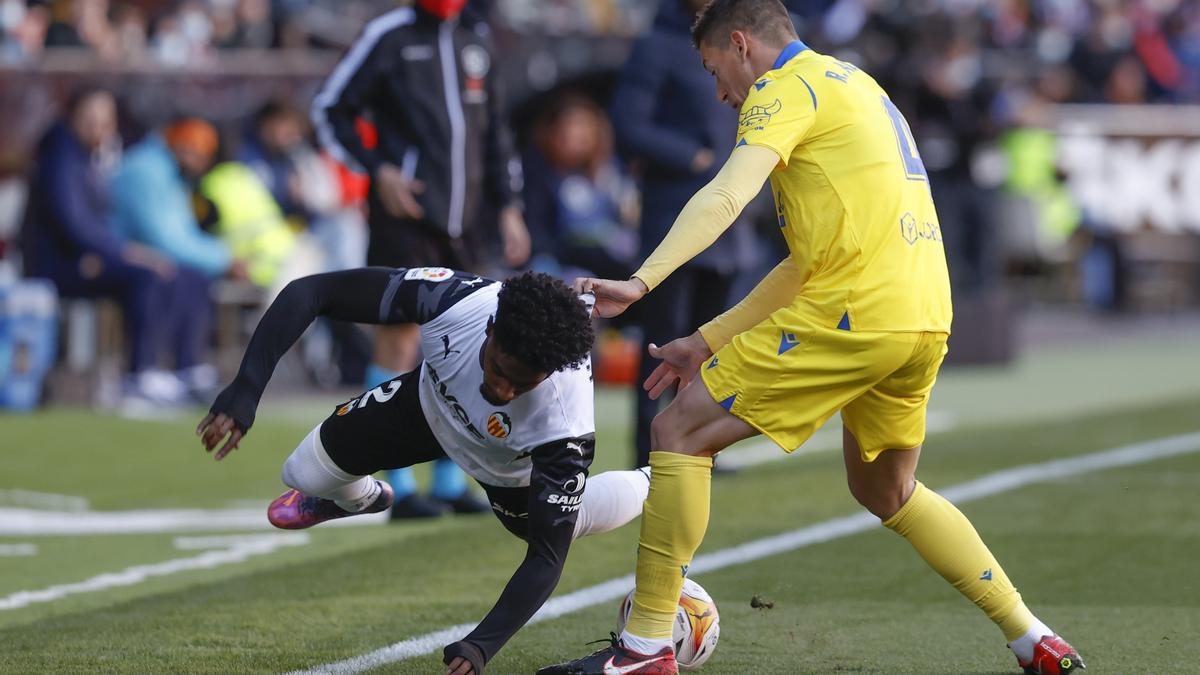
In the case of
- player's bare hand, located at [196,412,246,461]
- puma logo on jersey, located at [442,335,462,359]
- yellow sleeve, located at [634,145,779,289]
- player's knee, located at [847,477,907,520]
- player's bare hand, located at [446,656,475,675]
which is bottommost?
player's bare hand, located at [446,656,475,675]

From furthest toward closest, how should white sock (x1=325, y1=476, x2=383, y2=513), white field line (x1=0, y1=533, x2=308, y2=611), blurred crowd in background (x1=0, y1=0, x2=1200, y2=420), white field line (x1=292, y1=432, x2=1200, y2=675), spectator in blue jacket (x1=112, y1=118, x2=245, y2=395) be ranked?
spectator in blue jacket (x1=112, y1=118, x2=245, y2=395), blurred crowd in background (x1=0, y1=0, x2=1200, y2=420), white field line (x1=0, y1=533, x2=308, y2=611), white sock (x1=325, y1=476, x2=383, y2=513), white field line (x1=292, y1=432, x2=1200, y2=675)

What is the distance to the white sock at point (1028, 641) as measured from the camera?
4.84 meters

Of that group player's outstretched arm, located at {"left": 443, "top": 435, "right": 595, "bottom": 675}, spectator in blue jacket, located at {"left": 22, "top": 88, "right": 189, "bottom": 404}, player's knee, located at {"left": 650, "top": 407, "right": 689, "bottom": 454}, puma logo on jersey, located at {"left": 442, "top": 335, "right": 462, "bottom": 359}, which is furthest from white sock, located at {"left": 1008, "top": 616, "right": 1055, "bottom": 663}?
spectator in blue jacket, located at {"left": 22, "top": 88, "right": 189, "bottom": 404}

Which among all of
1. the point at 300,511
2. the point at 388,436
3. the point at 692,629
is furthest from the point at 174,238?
the point at 692,629

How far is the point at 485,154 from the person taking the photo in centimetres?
826

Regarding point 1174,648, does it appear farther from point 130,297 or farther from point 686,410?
point 130,297

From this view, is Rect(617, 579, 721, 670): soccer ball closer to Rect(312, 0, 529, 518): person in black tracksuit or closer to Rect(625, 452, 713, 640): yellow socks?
Rect(625, 452, 713, 640): yellow socks

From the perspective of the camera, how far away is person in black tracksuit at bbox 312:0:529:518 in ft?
25.5

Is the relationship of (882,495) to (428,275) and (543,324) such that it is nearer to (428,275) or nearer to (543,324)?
(543,324)

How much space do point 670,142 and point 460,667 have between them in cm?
424

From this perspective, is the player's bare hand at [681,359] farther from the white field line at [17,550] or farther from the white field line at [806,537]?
the white field line at [17,550]

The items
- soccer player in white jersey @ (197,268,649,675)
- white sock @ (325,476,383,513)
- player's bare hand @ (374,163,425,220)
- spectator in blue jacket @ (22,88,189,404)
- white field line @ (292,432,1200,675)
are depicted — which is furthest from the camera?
spectator in blue jacket @ (22,88,189,404)

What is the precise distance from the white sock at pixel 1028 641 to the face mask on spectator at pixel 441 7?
4.12m

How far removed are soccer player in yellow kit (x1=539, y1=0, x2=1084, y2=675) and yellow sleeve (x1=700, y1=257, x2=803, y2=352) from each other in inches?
4.0
